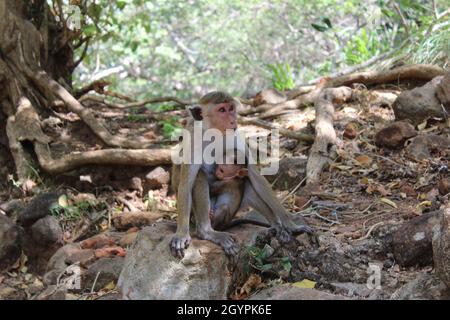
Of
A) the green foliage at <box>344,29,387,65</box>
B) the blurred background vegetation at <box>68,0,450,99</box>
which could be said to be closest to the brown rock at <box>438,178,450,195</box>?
the green foliage at <box>344,29,387,65</box>

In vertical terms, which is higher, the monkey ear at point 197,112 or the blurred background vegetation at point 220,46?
the blurred background vegetation at point 220,46

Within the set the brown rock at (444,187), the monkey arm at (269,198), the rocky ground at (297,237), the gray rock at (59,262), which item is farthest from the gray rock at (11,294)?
the brown rock at (444,187)

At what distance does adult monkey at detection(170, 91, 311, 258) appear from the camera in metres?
4.23

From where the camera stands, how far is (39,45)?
7.76 m

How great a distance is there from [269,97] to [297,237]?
3796mm

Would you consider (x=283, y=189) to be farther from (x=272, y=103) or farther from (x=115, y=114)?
(x=115, y=114)

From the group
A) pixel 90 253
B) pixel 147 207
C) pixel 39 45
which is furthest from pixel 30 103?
pixel 90 253

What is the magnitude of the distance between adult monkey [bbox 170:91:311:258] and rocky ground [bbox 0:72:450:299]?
0.09 meters

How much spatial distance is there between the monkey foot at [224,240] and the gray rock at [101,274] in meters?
0.84

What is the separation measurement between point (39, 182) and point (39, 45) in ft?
6.16

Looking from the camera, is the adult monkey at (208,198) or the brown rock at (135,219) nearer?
the adult monkey at (208,198)

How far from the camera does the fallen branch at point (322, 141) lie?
6.15m

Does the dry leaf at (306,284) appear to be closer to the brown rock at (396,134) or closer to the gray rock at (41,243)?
the brown rock at (396,134)

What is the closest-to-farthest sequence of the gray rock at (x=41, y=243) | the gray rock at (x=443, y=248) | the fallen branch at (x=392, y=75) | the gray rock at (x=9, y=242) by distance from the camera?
1. the gray rock at (x=443, y=248)
2. the gray rock at (x=9, y=242)
3. the gray rock at (x=41, y=243)
4. the fallen branch at (x=392, y=75)
